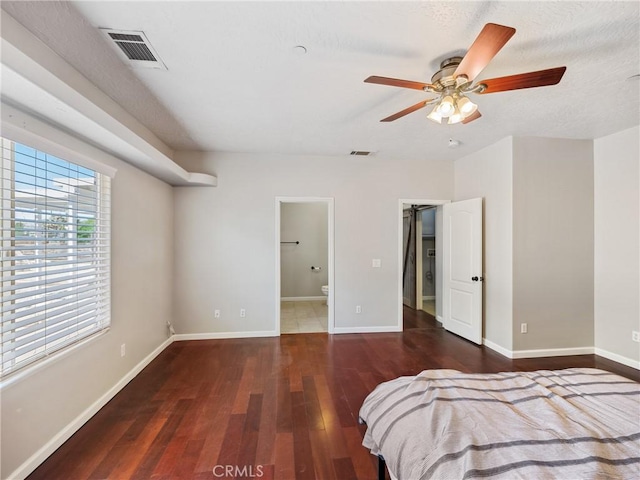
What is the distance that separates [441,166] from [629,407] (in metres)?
3.65

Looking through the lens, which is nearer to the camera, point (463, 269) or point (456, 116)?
point (456, 116)

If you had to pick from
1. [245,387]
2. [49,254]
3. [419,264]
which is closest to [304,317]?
[245,387]

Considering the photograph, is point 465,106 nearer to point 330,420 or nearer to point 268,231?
point 330,420

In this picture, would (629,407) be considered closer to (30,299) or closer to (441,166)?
(30,299)

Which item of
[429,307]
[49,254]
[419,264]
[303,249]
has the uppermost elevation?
[49,254]

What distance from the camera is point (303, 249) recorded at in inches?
255

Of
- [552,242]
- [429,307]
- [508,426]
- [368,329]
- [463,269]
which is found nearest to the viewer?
[508,426]

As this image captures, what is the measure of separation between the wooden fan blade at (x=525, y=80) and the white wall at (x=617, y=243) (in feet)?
8.30

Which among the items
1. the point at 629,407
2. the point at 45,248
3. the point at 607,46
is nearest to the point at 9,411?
the point at 45,248

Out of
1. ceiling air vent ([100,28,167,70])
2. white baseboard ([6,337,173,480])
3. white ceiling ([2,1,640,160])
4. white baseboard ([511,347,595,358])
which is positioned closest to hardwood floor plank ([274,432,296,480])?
white baseboard ([6,337,173,480])

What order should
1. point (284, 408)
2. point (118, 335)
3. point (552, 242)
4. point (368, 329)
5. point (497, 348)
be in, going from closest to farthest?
1. point (284, 408)
2. point (118, 335)
3. point (552, 242)
4. point (497, 348)
5. point (368, 329)

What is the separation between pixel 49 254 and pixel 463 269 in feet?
Answer: 14.4

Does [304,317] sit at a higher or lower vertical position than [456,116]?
lower

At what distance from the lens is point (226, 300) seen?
3791 mm
